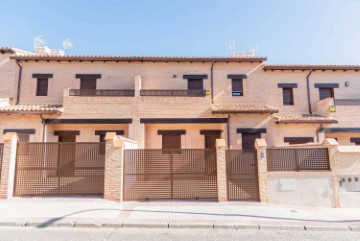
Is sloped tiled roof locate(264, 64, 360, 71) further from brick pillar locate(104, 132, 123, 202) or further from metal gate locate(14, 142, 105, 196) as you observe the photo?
metal gate locate(14, 142, 105, 196)

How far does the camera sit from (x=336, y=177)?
929 centimetres

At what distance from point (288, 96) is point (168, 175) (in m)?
12.4

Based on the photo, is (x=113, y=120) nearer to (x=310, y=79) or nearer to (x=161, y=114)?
(x=161, y=114)

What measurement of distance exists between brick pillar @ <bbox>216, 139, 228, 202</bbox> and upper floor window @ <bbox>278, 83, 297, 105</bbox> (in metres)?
10.2

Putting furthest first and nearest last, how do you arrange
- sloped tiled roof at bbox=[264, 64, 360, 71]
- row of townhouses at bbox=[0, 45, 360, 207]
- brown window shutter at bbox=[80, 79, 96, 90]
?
1. sloped tiled roof at bbox=[264, 64, 360, 71]
2. brown window shutter at bbox=[80, 79, 96, 90]
3. row of townhouses at bbox=[0, 45, 360, 207]

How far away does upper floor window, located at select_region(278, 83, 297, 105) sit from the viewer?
16844mm

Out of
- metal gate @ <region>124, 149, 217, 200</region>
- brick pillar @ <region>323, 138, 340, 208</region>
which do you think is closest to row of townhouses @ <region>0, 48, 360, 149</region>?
metal gate @ <region>124, 149, 217, 200</region>

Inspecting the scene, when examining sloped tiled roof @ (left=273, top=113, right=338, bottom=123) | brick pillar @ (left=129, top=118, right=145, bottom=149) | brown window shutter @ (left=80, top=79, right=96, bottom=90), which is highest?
brown window shutter @ (left=80, top=79, right=96, bottom=90)

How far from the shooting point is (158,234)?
5738mm

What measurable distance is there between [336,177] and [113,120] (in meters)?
11.8

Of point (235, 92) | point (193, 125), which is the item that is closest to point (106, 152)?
point (193, 125)

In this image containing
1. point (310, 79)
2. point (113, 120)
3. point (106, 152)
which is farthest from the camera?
point (310, 79)

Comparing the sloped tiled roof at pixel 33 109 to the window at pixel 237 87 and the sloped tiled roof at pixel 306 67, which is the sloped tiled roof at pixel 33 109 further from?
the sloped tiled roof at pixel 306 67

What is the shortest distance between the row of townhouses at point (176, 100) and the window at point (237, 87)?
0.07 metres
